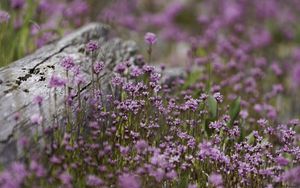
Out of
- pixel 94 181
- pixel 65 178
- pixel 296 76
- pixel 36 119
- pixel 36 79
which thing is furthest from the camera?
pixel 296 76

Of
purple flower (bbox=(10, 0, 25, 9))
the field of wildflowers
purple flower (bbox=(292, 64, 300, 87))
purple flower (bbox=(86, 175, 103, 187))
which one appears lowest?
purple flower (bbox=(86, 175, 103, 187))

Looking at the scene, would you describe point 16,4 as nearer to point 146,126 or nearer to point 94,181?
point 146,126

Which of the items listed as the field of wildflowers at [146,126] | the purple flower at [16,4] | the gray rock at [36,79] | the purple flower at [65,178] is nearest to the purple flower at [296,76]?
the field of wildflowers at [146,126]

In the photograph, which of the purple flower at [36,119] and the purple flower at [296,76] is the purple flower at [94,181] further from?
the purple flower at [296,76]

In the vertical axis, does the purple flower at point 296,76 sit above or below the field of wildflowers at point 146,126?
above

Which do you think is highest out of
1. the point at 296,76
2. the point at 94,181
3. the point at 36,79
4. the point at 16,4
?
the point at 16,4

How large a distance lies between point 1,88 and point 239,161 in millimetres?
2097

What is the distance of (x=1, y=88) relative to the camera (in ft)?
16.1

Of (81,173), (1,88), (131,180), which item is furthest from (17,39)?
(131,180)

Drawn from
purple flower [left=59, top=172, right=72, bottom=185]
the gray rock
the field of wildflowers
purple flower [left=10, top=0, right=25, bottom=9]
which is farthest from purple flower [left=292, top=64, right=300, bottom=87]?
purple flower [left=59, top=172, right=72, bottom=185]

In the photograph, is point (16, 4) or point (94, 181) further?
point (16, 4)

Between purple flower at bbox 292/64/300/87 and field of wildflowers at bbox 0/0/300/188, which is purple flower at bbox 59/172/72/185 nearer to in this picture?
field of wildflowers at bbox 0/0/300/188

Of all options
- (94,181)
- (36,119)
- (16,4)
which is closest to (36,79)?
(36,119)

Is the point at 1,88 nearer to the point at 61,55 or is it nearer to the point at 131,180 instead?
the point at 61,55
